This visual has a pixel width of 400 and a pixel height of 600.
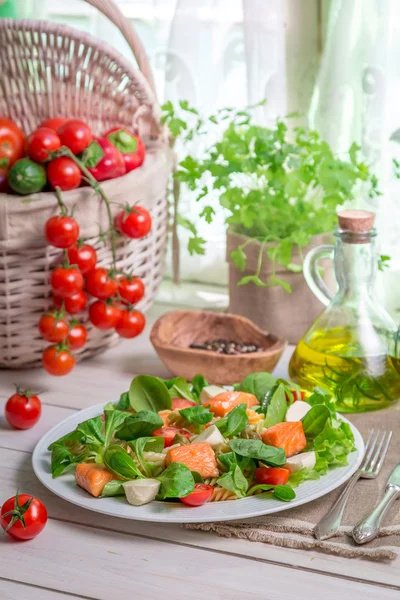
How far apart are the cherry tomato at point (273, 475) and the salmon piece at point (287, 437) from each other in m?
0.04

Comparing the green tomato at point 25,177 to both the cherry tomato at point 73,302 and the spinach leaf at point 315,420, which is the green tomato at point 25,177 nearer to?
the cherry tomato at point 73,302

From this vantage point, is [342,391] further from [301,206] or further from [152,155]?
[152,155]

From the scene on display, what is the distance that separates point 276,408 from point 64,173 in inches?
18.7

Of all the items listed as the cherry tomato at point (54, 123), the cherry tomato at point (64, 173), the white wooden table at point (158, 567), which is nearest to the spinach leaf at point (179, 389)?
the white wooden table at point (158, 567)

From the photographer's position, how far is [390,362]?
1186 millimetres

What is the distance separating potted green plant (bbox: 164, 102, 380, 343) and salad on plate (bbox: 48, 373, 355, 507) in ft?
1.12

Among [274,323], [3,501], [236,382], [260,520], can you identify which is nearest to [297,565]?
[260,520]

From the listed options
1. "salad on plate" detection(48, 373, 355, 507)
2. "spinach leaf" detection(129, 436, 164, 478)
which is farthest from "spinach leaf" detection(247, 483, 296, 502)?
"spinach leaf" detection(129, 436, 164, 478)

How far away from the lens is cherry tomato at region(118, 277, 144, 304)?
1.33m

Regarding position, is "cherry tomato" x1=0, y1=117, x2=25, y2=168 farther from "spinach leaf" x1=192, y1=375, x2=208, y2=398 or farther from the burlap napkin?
the burlap napkin

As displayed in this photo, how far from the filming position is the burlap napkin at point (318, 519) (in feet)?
2.89

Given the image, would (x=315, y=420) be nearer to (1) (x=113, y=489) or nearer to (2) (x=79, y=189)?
(1) (x=113, y=489)

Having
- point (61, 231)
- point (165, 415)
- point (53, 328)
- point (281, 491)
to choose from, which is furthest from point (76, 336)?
point (281, 491)

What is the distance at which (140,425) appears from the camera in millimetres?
998
